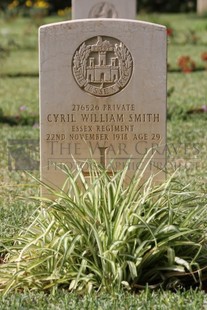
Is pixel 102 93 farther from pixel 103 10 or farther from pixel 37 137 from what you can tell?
pixel 103 10

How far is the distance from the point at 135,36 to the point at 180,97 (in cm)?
693

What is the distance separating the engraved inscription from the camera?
39.5ft

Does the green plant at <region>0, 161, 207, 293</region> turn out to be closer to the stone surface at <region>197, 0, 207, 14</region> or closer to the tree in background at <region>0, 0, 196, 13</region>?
the tree in background at <region>0, 0, 196, 13</region>

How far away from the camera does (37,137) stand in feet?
33.5

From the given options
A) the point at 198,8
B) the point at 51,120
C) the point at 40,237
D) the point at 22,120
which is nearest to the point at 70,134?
the point at 51,120

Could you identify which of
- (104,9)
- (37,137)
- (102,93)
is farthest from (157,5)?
(102,93)

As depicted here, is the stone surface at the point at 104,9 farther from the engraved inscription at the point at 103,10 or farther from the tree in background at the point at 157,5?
the tree in background at the point at 157,5

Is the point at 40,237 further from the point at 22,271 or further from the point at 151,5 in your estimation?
the point at 151,5

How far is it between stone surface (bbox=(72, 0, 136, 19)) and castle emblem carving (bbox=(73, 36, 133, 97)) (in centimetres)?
564

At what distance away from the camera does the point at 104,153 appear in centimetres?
649

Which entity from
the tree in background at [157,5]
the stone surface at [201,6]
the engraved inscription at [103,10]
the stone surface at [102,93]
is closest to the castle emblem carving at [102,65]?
the stone surface at [102,93]

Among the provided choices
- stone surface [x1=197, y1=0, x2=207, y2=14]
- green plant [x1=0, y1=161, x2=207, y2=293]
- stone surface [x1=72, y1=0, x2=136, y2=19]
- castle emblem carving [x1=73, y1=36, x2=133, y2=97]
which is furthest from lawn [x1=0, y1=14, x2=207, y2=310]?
stone surface [x1=197, y1=0, x2=207, y2=14]

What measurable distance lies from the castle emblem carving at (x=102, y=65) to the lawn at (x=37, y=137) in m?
0.80

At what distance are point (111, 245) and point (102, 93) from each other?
4.70 ft
